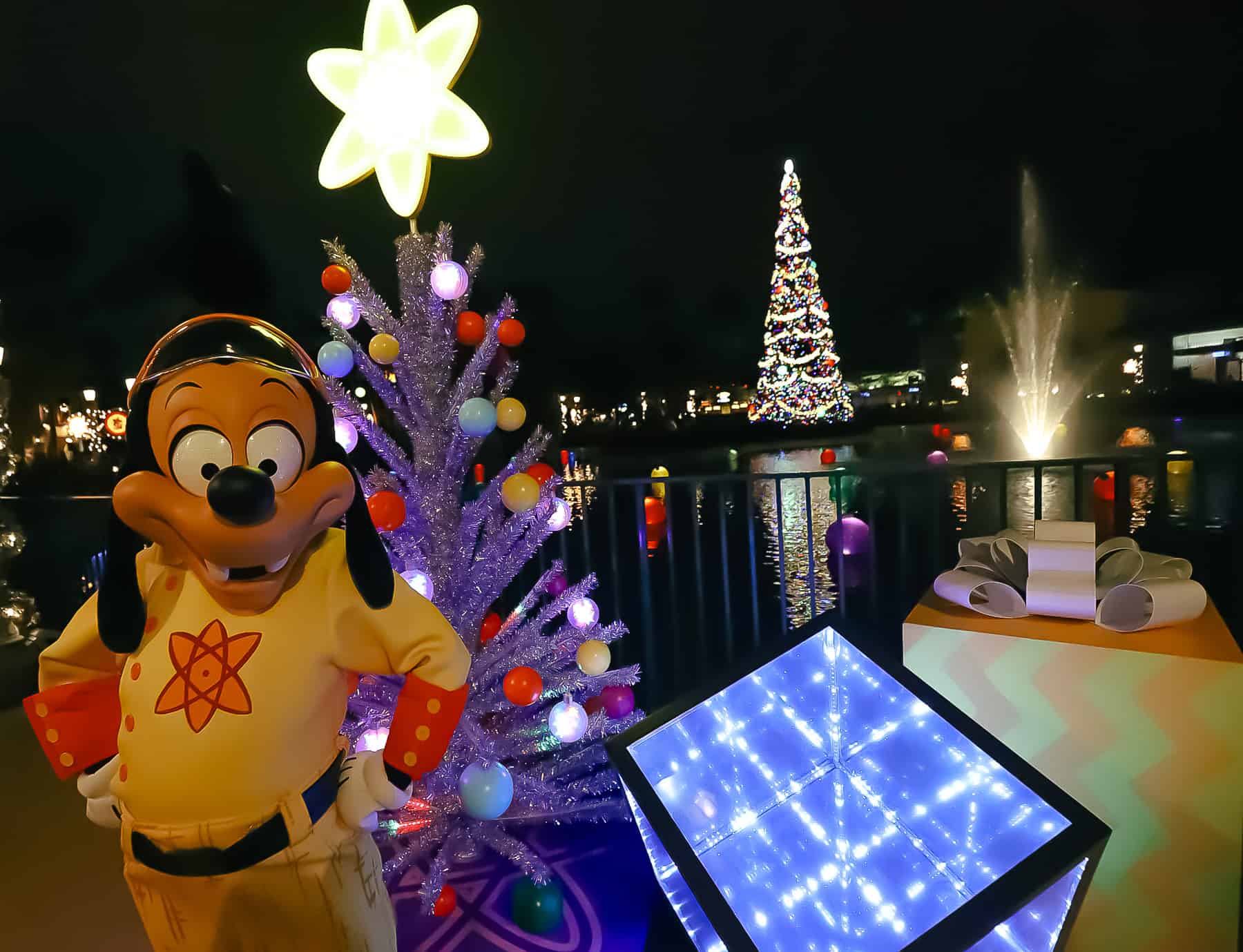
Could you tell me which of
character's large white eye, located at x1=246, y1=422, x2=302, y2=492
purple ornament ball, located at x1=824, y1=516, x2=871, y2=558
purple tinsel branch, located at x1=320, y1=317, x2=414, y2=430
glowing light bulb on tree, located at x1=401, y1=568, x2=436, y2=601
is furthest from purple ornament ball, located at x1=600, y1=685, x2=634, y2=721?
purple ornament ball, located at x1=824, y1=516, x2=871, y2=558

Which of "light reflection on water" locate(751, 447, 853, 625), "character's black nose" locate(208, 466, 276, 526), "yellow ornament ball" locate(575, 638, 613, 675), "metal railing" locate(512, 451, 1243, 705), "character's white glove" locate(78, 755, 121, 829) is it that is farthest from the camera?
"light reflection on water" locate(751, 447, 853, 625)

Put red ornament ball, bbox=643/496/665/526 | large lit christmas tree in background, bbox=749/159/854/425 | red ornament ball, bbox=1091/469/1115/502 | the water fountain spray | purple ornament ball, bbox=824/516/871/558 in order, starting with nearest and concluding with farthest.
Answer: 1. purple ornament ball, bbox=824/516/871/558
2. red ornament ball, bbox=1091/469/1115/502
3. red ornament ball, bbox=643/496/665/526
4. the water fountain spray
5. large lit christmas tree in background, bbox=749/159/854/425

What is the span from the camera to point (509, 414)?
7.43 ft

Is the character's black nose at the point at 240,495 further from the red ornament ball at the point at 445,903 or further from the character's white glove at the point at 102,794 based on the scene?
the red ornament ball at the point at 445,903

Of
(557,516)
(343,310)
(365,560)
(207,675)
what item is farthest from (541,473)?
(207,675)

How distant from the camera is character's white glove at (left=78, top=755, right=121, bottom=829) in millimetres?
1509

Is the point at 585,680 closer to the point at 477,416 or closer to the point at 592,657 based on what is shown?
the point at 592,657

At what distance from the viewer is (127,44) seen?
518 centimetres

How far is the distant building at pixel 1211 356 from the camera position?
874 inches

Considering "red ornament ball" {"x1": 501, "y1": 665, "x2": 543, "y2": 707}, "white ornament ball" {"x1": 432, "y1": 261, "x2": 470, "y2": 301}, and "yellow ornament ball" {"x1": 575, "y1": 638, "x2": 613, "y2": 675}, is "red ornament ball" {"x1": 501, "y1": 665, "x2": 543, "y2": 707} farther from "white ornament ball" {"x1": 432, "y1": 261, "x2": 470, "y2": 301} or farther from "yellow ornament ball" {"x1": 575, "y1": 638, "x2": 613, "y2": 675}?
"white ornament ball" {"x1": 432, "y1": 261, "x2": 470, "y2": 301}

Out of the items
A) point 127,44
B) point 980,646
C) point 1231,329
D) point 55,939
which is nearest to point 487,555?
point 980,646

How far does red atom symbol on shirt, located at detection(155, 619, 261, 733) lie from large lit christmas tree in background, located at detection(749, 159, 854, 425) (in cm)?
1688

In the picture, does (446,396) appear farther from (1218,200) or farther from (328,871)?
(1218,200)

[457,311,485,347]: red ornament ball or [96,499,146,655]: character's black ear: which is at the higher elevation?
[457,311,485,347]: red ornament ball
